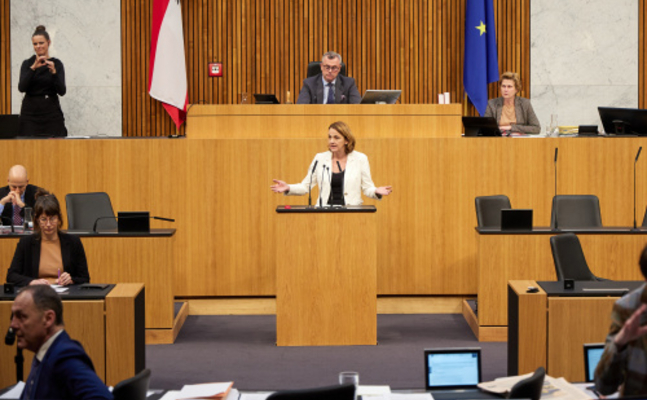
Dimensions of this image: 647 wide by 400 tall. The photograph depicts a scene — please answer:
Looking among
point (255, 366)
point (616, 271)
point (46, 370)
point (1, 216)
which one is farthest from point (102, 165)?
point (46, 370)

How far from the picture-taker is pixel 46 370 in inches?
127

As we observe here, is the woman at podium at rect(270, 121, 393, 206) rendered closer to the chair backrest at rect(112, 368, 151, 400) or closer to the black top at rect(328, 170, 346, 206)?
the black top at rect(328, 170, 346, 206)

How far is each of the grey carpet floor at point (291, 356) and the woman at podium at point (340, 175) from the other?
115cm

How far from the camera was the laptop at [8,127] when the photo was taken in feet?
27.9

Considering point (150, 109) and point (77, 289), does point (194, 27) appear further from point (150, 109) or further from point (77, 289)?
point (77, 289)

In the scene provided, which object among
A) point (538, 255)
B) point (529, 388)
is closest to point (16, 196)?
point (538, 255)

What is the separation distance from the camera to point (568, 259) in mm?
5984

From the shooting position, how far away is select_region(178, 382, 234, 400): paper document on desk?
349cm

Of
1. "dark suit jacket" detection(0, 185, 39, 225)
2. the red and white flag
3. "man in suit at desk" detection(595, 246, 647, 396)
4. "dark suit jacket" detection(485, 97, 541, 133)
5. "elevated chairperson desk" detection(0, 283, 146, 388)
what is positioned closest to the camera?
"man in suit at desk" detection(595, 246, 647, 396)

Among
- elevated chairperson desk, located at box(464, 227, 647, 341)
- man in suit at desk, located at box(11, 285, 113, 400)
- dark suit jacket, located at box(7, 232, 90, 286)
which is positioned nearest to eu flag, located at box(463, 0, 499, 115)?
elevated chairperson desk, located at box(464, 227, 647, 341)

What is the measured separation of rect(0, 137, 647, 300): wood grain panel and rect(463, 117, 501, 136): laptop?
125 mm

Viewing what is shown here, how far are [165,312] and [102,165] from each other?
1782 millimetres

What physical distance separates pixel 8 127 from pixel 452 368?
6.03 metres

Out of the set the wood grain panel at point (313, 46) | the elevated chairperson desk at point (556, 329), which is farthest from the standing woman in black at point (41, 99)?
the elevated chairperson desk at point (556, 329)
